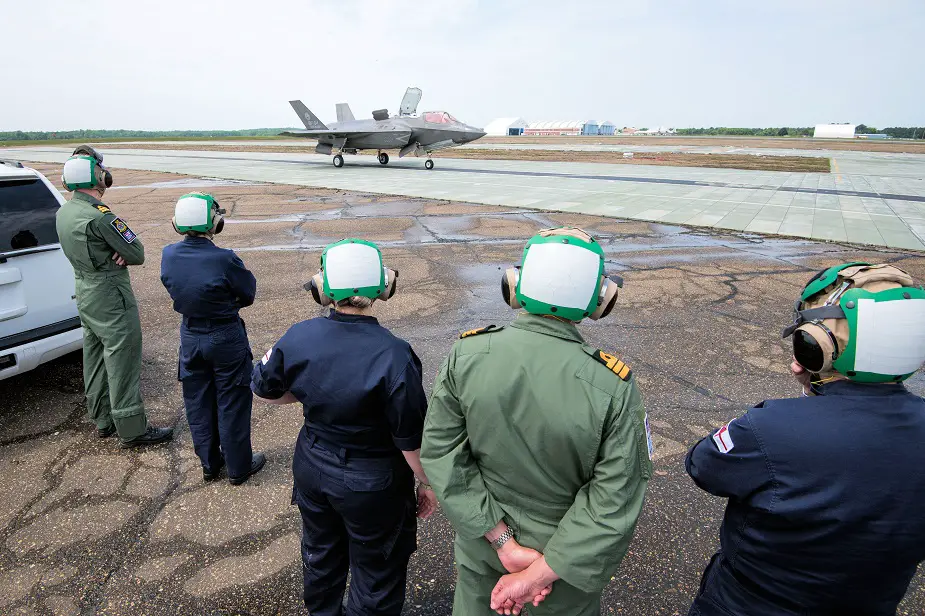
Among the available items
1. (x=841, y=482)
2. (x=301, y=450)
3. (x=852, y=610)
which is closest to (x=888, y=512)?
(x=841, y=482)

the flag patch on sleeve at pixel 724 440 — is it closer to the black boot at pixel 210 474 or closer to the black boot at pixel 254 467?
the black boot at pixel 254 467

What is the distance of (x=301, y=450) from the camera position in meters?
2.20

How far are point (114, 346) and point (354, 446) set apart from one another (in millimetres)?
2662

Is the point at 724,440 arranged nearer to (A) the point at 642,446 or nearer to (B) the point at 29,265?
(A) the point at 642,446

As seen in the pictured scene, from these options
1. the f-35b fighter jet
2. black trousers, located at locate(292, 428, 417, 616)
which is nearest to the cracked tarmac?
black trousers, located at locate(292, 428, 417, 616)

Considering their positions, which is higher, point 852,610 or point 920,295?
point 920,295

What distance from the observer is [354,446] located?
6.75 ft

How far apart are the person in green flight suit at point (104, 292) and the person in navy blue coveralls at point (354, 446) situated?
2.17 meters

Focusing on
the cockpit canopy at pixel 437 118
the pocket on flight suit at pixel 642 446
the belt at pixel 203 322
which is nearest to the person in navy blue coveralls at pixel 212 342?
the belt at pixel 203 322

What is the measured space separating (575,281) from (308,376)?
112 centimetres

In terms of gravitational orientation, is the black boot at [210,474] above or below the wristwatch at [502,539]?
below

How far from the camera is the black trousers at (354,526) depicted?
80.5 inches

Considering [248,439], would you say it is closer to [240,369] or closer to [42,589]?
[240,369]

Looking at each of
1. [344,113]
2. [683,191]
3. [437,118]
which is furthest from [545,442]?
[344,113]
